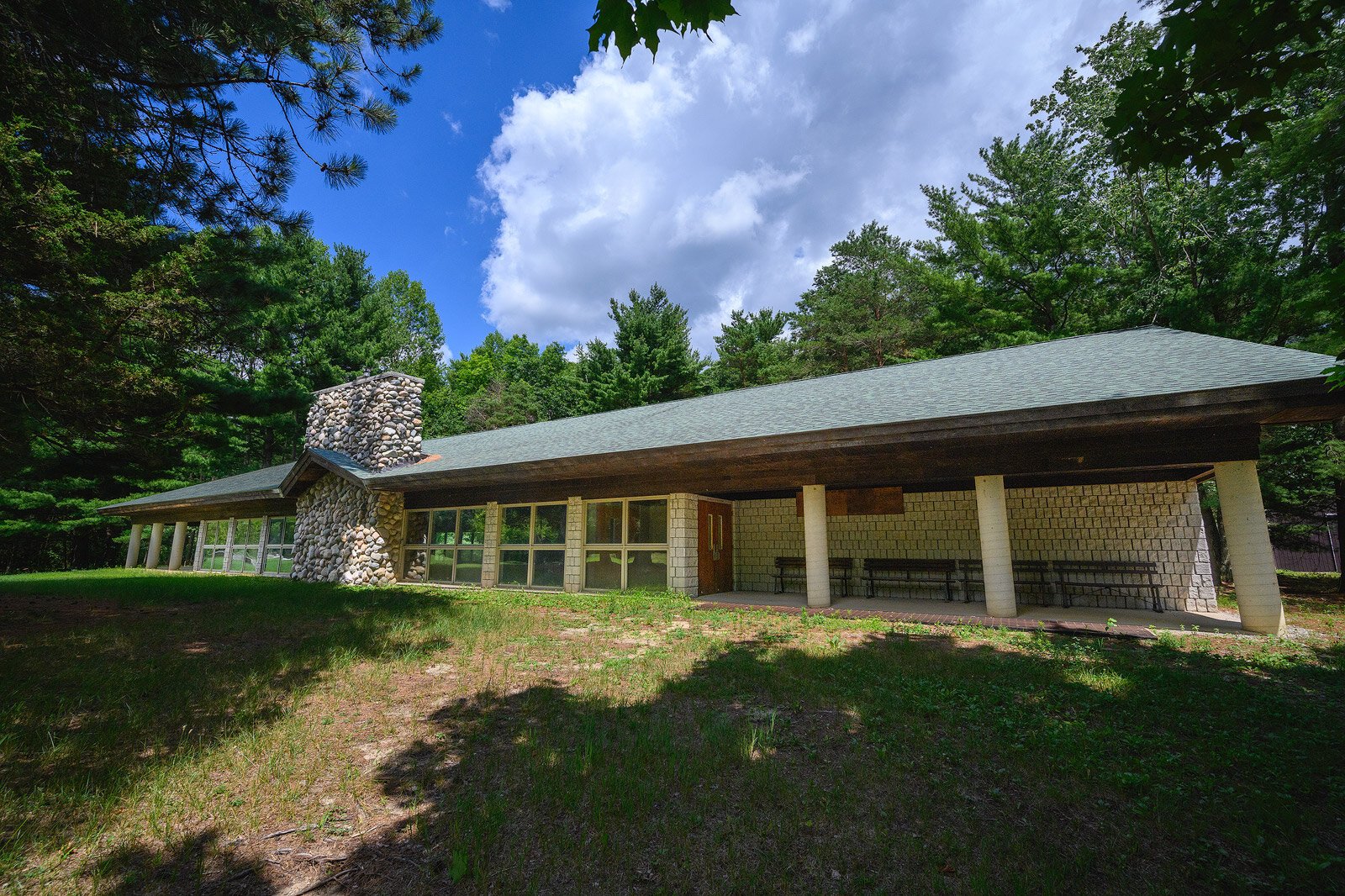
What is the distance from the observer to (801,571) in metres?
13.1

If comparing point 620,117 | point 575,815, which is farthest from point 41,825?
point 620,117

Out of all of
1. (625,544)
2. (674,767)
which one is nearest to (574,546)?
(625,544)

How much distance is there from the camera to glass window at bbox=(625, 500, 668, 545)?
37.8 feet

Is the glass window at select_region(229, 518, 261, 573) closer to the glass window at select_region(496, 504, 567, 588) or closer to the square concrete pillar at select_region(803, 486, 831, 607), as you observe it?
the glass window at select_region(496, 504, 567, 588)

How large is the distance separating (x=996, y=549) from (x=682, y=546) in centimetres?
548

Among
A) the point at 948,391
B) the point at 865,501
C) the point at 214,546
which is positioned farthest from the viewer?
the point at 214,546

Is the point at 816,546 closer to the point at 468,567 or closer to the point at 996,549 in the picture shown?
the point at 996,549

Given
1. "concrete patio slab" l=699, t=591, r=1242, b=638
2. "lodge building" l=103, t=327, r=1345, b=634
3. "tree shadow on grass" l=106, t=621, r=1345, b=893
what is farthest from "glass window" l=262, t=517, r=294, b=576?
"tree shadow on grass" l=106, t=621, r=1345, b=893

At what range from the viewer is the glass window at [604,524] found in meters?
12.0

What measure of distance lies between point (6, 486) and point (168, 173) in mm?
25877

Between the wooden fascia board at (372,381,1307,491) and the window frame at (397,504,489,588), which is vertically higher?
the wooden fascia board at (372,381,1307,491)

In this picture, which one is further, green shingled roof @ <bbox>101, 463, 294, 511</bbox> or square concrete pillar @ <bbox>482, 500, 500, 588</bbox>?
green shingled roof @ <bbox>101, 463, 294, 511</bbox>

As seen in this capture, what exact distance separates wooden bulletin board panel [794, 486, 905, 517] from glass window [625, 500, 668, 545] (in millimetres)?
3498

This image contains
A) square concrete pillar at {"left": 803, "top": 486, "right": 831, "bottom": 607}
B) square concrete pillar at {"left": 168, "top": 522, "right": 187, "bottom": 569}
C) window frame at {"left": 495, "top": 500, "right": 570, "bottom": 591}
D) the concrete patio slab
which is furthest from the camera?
square concrete pillar at {"left": 168, "top": 522, "right": 187, "bottom": 569}
